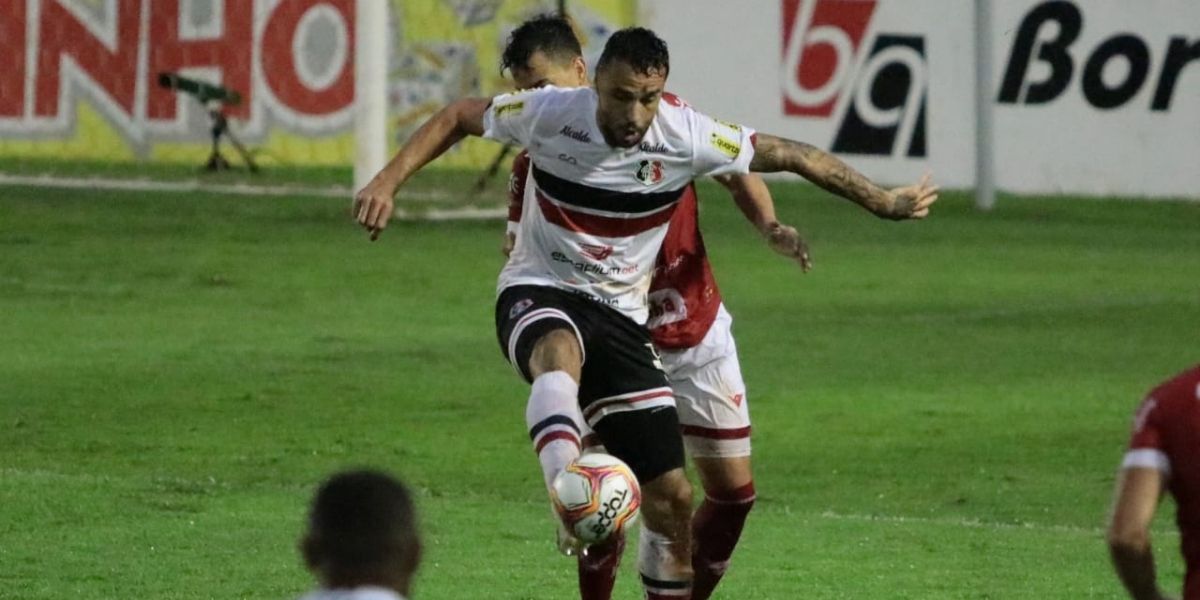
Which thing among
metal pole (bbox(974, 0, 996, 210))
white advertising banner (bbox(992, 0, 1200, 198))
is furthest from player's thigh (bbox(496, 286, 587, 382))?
white advertising banner (bbox(992, 0, 1200, 198))

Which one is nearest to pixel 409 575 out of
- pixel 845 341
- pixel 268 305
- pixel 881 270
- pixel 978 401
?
pixel 978 401

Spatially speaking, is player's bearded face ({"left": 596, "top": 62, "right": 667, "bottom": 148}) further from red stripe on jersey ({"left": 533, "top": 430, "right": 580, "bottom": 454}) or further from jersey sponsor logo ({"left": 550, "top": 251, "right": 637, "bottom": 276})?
red stripe on jersey ({"left": 533, "top": 430, "right": 580, "bottom": 454})

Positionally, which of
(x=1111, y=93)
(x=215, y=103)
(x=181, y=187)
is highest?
(x=1111, y=93)

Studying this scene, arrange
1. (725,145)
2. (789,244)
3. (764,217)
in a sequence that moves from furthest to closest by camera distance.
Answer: (764,217), (789,244), (725,145)

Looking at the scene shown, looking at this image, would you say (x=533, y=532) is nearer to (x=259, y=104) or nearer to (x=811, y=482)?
(x=811, y=482)

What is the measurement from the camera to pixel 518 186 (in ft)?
21.8

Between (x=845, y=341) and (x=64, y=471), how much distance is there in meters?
5.85

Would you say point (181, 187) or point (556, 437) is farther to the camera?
point (181, 187)

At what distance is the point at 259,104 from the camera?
1024 inches

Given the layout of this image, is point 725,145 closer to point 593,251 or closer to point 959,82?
point 593,251

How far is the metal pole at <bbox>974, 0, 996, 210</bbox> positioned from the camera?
23250 mm

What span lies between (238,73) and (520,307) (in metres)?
20.4

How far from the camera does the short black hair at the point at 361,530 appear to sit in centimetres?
329

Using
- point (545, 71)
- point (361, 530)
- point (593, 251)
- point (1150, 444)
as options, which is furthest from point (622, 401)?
point (361, 530)
